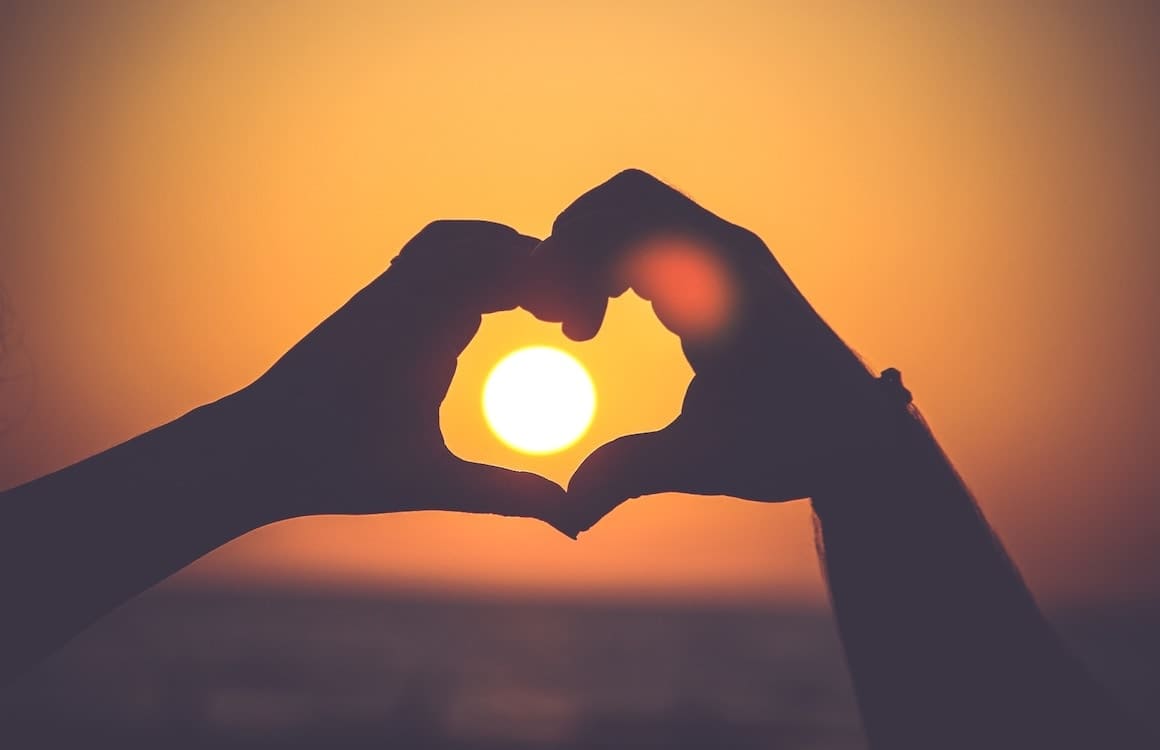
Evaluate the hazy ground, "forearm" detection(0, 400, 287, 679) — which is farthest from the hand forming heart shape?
the hazy ground

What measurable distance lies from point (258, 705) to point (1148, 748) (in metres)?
51.8

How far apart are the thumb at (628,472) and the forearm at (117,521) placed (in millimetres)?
772

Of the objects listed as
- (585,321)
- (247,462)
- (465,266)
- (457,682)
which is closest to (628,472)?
(585,321)

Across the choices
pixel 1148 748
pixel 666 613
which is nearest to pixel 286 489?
pixel 1148 748

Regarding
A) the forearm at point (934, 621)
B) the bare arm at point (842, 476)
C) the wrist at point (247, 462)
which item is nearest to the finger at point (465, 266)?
the bare arm at point (842, 476)

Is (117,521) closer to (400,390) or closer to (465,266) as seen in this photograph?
(400,390)

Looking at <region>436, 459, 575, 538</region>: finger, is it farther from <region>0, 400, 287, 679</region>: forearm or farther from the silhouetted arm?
<region>0, 400, 287, 679</region>: forearm

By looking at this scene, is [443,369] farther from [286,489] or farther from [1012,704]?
[1012,704]

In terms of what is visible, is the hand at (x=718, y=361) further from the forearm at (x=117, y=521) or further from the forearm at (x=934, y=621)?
the forearm at (x=117, y=521)

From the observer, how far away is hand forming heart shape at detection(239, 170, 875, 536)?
2420mm

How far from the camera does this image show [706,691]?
57.1 meters

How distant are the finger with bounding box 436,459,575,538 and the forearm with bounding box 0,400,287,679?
18.1 inches

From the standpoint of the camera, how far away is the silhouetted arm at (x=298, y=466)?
2.04m

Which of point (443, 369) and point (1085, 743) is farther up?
point (443, 369)
